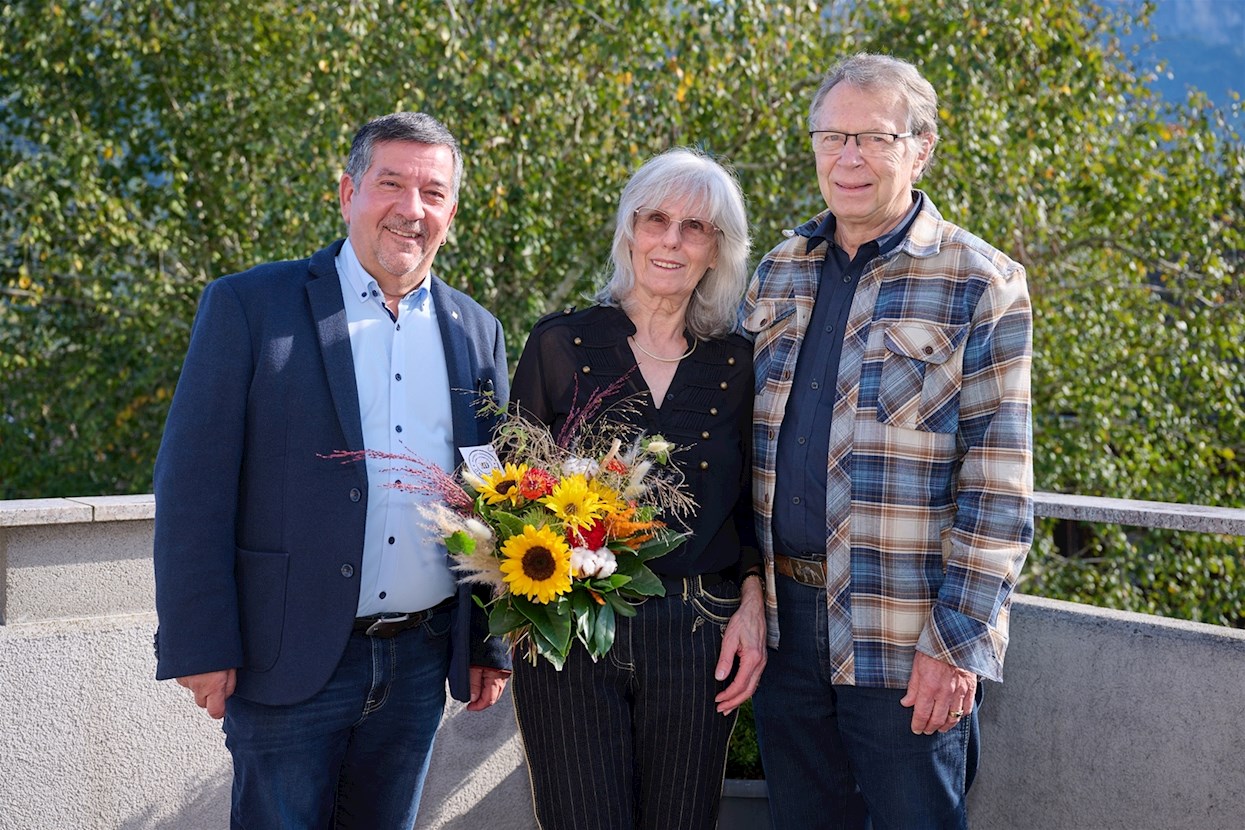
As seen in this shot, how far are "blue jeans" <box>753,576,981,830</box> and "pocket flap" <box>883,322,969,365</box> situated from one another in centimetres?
58

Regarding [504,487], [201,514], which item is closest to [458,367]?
[504,487]

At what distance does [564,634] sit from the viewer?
2.44 metres

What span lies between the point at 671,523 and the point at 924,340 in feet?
2.27

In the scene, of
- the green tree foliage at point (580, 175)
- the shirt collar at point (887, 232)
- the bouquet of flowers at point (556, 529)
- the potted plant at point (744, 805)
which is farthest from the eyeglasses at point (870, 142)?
the green tree foliage at point (580, 175)

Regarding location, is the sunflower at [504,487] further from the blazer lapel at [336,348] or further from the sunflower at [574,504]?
the blazer lapel at [336,348]

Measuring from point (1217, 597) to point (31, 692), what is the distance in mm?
7773

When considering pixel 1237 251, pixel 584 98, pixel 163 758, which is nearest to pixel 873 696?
pixel 163 758

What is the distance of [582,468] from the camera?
2.50 metres

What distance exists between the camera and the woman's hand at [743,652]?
107 inches

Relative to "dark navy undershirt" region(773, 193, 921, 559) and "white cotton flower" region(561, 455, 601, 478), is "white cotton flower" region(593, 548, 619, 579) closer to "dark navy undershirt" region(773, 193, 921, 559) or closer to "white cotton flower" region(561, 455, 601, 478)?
"white cotton flower" region(561, 455, 601, 478)

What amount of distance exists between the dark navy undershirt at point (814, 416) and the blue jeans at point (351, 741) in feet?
2.78

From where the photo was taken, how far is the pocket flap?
2.64 m

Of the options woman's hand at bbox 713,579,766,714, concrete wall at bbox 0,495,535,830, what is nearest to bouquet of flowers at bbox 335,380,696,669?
woman's hand at bbox 713,579,766,714

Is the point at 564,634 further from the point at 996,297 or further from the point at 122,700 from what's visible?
the point at 122,700
